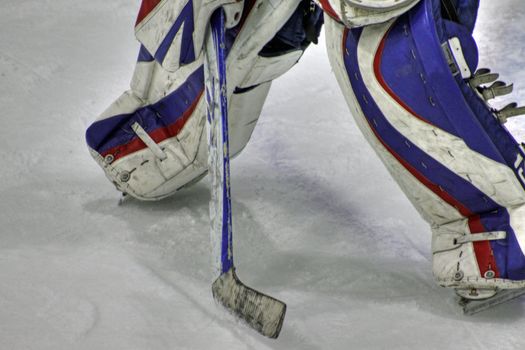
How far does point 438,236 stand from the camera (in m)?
1.38

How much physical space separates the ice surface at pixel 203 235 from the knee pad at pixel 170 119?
0.06 m

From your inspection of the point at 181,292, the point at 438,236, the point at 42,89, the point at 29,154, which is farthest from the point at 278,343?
the point at 42,89

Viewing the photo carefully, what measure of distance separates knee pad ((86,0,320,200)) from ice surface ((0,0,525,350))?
65mm

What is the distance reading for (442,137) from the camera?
1257mm

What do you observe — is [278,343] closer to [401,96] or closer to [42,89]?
[401,96]

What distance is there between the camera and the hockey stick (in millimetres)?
1282

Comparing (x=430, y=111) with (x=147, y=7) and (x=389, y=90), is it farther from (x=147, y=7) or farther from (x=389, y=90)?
(x=147, y=7)

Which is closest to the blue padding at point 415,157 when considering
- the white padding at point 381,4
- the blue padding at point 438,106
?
the blue padding at point 438,106

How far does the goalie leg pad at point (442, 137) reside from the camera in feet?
3.98

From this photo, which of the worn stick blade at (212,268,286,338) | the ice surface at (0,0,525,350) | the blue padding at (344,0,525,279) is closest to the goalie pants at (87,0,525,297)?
the blue padding at (344,0,525,279)

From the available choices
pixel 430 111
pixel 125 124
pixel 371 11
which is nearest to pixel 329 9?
pixel 371 11

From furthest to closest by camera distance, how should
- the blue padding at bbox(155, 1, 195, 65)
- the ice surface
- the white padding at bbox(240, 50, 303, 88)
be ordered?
the white padding at bbox(240, 50, 303, 88) < the blue padding at bbox(155, 1, 195, 65) < the ice surface

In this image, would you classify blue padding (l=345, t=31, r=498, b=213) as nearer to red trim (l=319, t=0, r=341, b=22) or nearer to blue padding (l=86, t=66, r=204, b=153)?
red trim (l=319, t=0, r=341, b=22)

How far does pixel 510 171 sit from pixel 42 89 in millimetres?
1198
